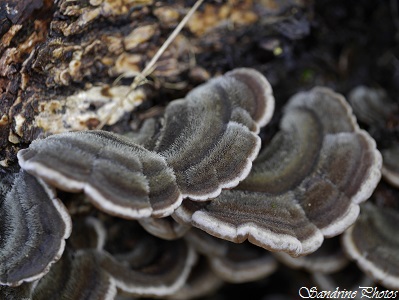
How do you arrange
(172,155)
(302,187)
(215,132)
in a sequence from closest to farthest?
(172,155) → (215,132) → (302,187)

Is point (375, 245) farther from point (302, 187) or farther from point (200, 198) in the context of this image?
point (200, 198)

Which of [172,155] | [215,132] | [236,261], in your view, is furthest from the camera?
[236,261]

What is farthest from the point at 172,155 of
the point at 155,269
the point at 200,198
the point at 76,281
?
the point at 155,269

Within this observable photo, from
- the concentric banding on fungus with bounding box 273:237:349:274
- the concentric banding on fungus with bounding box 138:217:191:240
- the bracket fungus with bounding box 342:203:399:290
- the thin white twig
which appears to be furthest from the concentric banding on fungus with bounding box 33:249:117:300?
the bracket fungus with bounding box 342:203:399:290

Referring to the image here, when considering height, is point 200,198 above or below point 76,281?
above

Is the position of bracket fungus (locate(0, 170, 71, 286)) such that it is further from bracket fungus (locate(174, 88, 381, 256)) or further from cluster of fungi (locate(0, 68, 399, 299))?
bracket fungus (locate(174, 88, 381, 256))

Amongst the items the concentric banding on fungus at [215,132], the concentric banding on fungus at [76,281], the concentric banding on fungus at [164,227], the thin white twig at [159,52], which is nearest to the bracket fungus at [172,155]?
the concentric banding on fungus at [215,132]

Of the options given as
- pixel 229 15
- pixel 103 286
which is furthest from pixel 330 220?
pixel 229 15
